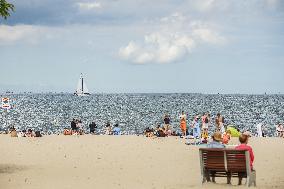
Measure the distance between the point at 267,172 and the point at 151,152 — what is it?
8.01 m

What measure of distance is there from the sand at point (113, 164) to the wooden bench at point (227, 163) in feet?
1.24

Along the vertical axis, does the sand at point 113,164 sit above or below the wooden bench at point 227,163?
below

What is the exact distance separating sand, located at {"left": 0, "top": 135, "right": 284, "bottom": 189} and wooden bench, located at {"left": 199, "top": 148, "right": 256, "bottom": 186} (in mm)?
377

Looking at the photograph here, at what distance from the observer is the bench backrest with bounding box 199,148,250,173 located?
14383mm

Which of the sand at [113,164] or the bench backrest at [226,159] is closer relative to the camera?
the bench backrest at [226,159]

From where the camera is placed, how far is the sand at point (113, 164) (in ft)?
55.0

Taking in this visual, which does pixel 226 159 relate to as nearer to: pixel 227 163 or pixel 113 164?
pixel 227 163

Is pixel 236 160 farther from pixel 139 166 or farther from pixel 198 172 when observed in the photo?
pixel 139 166

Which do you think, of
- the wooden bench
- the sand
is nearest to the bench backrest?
the wooden bench

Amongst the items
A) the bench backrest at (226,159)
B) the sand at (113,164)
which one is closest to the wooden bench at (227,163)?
the bench backrest at (226,159)

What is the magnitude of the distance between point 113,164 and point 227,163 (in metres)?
8.38

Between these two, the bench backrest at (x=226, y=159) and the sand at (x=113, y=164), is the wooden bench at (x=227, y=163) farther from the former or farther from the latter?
the sand at (x=113, y=164)

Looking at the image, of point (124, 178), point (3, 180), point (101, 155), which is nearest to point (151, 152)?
point (101, 155)

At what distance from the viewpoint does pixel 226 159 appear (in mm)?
14523
